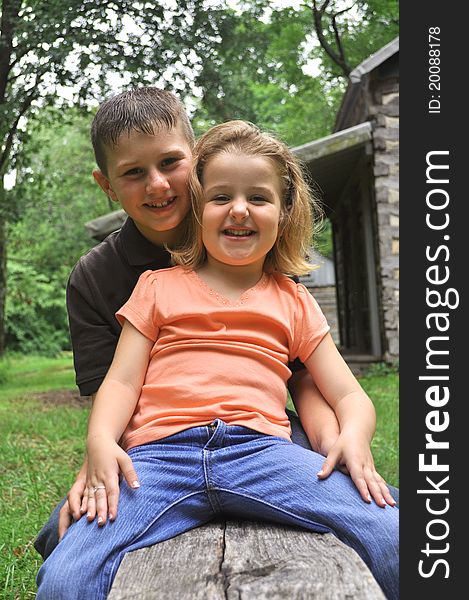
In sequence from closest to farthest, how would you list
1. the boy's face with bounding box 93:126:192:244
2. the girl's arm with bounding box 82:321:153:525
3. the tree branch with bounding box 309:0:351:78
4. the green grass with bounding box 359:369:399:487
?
the girl's arm with bounding box 82:321:153:525 → the boy's face with bounding box 93:126:192:244 → the green grass with bounding box 359:369:399:487 → the tree branch with bounding box 309:0:351:78

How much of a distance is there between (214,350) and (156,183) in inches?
20.0

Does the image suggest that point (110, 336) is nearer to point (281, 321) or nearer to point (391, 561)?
point (281, 321)

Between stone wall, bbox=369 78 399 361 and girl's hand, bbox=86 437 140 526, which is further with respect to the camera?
stone wall, bbox=369 78 399 361

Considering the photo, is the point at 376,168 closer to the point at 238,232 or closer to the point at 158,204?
the point at 158,204

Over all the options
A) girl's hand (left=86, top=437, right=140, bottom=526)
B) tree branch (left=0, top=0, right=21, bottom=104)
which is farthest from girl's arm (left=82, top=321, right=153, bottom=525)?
tree branch (left=0, top=0, right=21, bottom=104)

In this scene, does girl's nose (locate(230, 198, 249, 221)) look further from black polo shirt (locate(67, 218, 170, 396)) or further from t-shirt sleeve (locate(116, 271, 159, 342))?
black polo shirt (locate(67, 218, 170, 396))

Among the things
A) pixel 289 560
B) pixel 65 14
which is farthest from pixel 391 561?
pixel 65 14

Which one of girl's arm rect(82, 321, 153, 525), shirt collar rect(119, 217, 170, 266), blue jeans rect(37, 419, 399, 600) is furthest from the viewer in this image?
shirt collar rect(119, 217, 170, 266)

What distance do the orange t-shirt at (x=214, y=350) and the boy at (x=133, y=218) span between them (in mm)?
183

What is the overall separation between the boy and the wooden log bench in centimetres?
45

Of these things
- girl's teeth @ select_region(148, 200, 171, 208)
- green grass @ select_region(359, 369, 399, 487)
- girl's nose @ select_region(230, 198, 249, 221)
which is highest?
girl's teeth @ select_region(148, 200, 171, 208)

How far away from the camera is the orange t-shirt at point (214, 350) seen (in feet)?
5.93

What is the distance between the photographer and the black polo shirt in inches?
87.4

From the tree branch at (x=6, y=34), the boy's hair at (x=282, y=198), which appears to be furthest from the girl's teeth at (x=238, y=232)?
the tree branch at (x=6, y=34)
